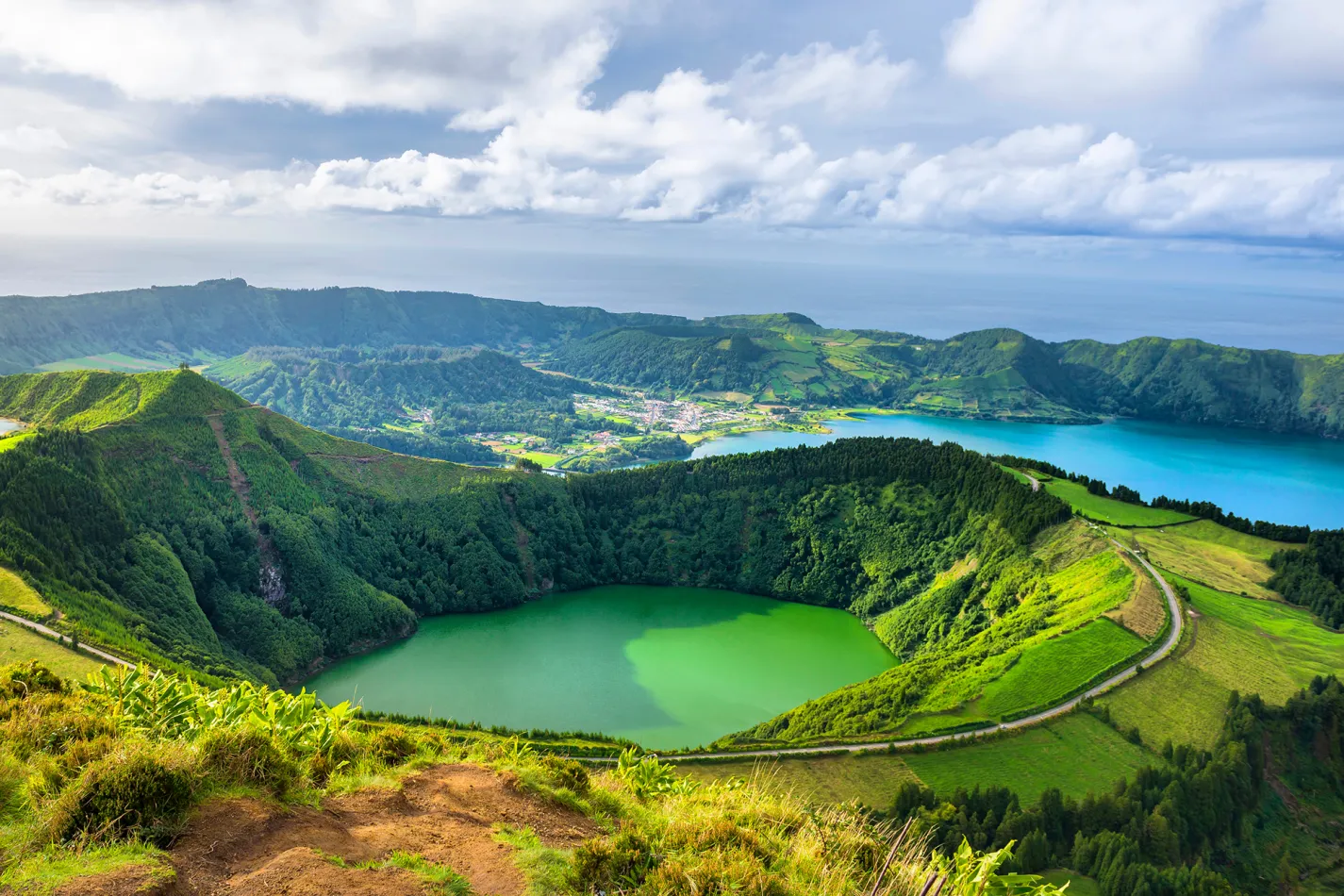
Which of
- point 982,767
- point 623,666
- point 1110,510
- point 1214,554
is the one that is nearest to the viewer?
point 982,767

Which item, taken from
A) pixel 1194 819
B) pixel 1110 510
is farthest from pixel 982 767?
pixel 1110 510

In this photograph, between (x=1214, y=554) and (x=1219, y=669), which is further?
(x=1214, y=554)

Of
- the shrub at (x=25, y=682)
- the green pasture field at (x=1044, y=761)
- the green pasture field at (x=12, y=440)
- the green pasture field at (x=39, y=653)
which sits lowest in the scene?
the green pasture field at (x=1044, y=761)

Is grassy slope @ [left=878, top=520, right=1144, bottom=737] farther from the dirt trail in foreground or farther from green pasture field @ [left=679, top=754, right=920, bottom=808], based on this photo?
the dirt trail in foreground

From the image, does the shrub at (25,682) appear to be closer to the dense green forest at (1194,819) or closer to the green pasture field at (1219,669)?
the dense green forest at (1194,819)

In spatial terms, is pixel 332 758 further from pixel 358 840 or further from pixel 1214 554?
pixel 1214 554

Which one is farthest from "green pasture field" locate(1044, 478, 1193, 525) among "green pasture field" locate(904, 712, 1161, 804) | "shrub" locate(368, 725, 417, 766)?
"shrub" locate(368, 725, 417, 766)

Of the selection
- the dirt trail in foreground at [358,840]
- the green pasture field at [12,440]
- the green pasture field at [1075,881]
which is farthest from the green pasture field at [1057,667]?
the green pasture field at [12,440]
